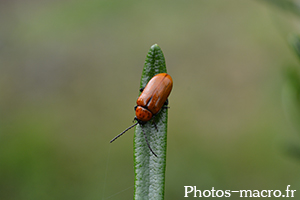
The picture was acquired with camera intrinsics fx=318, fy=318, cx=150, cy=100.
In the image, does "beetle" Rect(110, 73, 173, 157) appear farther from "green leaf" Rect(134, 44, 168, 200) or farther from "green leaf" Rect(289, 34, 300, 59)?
"green leaf" Rect(289, 34, 300, 59)

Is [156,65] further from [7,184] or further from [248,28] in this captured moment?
[248,28]

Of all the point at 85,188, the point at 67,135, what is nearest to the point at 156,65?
the point at 85,188

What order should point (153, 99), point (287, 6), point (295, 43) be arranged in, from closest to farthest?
point (295, 43)
point (287, 6)
point (153, 99)

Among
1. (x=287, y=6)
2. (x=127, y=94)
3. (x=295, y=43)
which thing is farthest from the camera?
(x=127, y=94)

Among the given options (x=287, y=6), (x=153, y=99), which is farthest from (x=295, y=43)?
(x=153, y=99)

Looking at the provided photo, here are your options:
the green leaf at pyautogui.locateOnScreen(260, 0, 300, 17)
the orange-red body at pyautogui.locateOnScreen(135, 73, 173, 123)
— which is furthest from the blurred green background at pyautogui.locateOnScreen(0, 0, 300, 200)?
the green leaf at pyautogui.locateOnScreen(260, 0, 300, 17)

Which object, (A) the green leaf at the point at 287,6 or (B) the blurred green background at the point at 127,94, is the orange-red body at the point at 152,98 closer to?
(A) the green leaf at the point at 287,6

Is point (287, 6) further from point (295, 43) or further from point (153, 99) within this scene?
point (153, 99)
